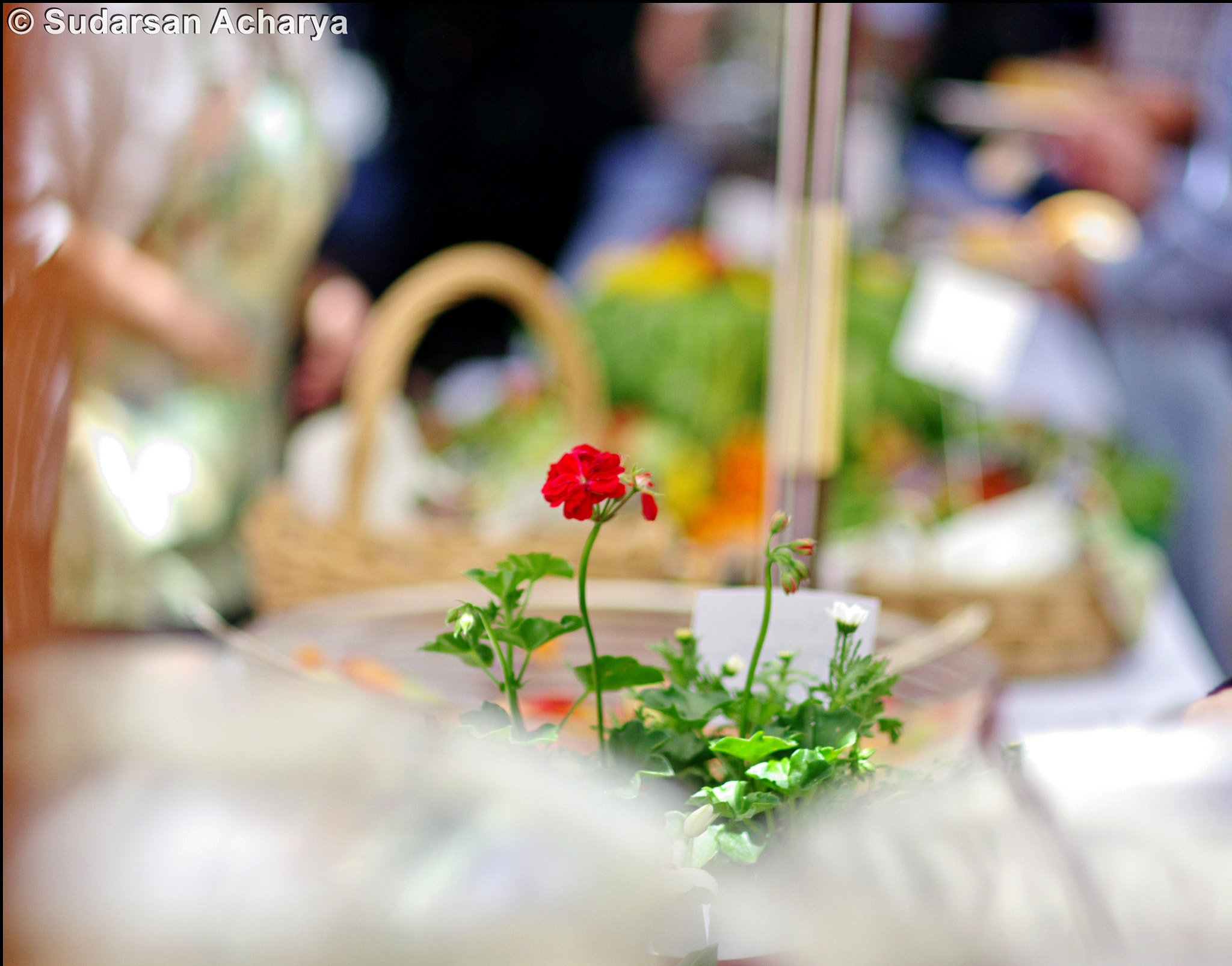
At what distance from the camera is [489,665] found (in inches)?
12.1

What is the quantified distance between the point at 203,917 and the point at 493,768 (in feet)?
0.20

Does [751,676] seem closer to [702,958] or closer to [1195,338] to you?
[702,958]

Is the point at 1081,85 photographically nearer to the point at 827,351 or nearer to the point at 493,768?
the point at 827,351

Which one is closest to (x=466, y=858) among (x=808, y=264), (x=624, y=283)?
(x=808, y=264)

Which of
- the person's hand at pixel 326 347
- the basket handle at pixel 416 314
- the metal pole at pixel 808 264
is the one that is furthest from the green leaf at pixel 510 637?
the person's hand at pixel 326 347

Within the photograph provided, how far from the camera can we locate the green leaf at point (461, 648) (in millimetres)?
297

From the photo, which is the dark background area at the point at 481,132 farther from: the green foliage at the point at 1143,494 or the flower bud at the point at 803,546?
the flower bud at the point at 803,546

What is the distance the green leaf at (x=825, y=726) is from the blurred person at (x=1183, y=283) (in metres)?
1.13

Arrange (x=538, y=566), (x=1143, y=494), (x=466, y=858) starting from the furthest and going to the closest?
(x=1143, y=494) < (x=538, y=566) < (x=466, y=858)

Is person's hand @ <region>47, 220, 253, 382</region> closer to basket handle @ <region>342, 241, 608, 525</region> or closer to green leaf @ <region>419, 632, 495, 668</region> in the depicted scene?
basket handle @ <region>342, 241, 608, 525</region>

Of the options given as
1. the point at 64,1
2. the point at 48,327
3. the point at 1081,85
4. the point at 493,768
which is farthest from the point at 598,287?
the point at 493,768

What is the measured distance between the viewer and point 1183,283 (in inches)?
54.4

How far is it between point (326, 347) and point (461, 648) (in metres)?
1.22

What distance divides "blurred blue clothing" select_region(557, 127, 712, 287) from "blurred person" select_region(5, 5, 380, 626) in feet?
2.79
